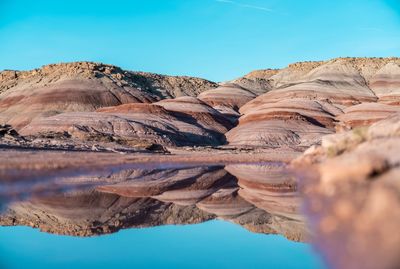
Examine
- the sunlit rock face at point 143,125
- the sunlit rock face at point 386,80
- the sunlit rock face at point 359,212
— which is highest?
the sunlit rock face at point 386,80

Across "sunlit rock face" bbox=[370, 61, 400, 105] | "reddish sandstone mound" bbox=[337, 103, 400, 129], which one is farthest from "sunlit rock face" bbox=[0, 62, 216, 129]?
"reddish sandstone mound" bbox=[337, 103, 400, 129]

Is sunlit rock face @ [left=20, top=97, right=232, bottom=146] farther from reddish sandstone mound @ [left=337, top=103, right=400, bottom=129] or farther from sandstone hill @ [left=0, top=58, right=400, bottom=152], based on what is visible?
reddish sandstone mound @ [left=337, top=103, right=400, bottom=129]

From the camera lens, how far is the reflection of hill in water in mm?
8625

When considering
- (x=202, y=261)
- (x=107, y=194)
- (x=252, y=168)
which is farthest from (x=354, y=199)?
(x=252, y=168)

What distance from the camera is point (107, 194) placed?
11.7m

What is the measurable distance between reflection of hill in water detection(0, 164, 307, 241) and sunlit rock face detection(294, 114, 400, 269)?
606mm

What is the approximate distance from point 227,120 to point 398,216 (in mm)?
48364

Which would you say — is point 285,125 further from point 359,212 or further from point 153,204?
point 359,212

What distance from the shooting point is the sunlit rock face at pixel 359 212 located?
4949 mm

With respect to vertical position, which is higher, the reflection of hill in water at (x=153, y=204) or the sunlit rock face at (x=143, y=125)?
the sunlit rock face at (x=143, y=125)

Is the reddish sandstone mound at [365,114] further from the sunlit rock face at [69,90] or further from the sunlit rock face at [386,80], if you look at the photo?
the sunlit rock face at [69,90]

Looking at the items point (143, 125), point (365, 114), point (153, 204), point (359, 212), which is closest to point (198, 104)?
point (143, 125)

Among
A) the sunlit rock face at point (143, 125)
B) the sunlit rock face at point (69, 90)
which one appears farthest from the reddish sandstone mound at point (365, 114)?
the sunlit rock face at point (69, 90)

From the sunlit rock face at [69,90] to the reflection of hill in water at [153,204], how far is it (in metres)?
53.1
